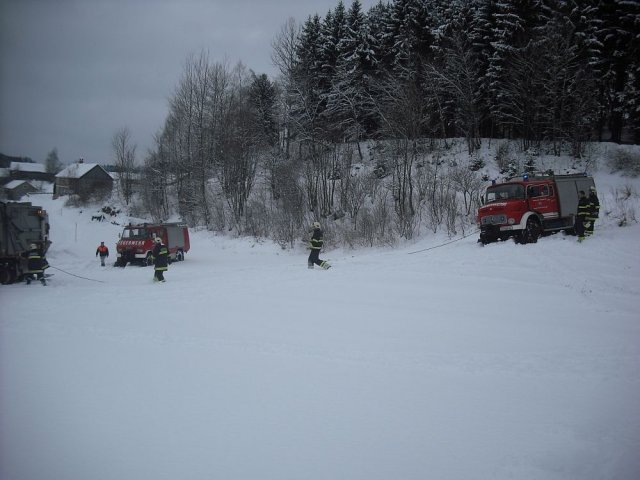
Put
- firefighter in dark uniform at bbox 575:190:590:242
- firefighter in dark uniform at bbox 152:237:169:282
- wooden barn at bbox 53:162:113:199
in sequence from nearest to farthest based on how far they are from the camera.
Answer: firefighter in dark uniform at bbox 152:237:169:282, firefighter in dark uniform at bbox 575:190:590:242, wooden barn at bbox 53:162:113:199

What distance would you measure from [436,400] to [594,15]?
36140 millimetres

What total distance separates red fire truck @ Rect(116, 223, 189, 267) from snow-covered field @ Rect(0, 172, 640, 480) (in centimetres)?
A: 894

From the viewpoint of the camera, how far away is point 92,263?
2236cm

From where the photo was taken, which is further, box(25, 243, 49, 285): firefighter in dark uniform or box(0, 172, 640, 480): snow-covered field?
box(25, 243, 49, 285): firefighter in dark uniform

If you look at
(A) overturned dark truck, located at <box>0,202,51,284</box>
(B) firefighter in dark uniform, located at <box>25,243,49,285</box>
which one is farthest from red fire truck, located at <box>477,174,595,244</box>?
(A) overturned dark truck, located at <box>0,202,51,284</box>

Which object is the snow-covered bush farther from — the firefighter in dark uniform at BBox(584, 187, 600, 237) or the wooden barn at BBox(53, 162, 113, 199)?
the wooden barn at BBox(53, 162, 113, 199)

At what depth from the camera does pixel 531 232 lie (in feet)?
50.0

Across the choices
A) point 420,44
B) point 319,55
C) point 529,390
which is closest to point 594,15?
point 420,44

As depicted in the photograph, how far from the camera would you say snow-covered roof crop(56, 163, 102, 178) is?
173 feet

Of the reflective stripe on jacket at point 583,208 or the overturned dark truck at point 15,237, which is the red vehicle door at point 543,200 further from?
the overturned dark truck at point 15,237

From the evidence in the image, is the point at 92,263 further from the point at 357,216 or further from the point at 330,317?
the point at 330,317

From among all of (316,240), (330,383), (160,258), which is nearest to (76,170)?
(160,258)

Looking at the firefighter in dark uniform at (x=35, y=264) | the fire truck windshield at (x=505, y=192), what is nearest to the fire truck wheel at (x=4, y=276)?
the firefighter in dark uniform at (x=35, y=264)

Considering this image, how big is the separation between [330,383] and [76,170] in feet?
207
